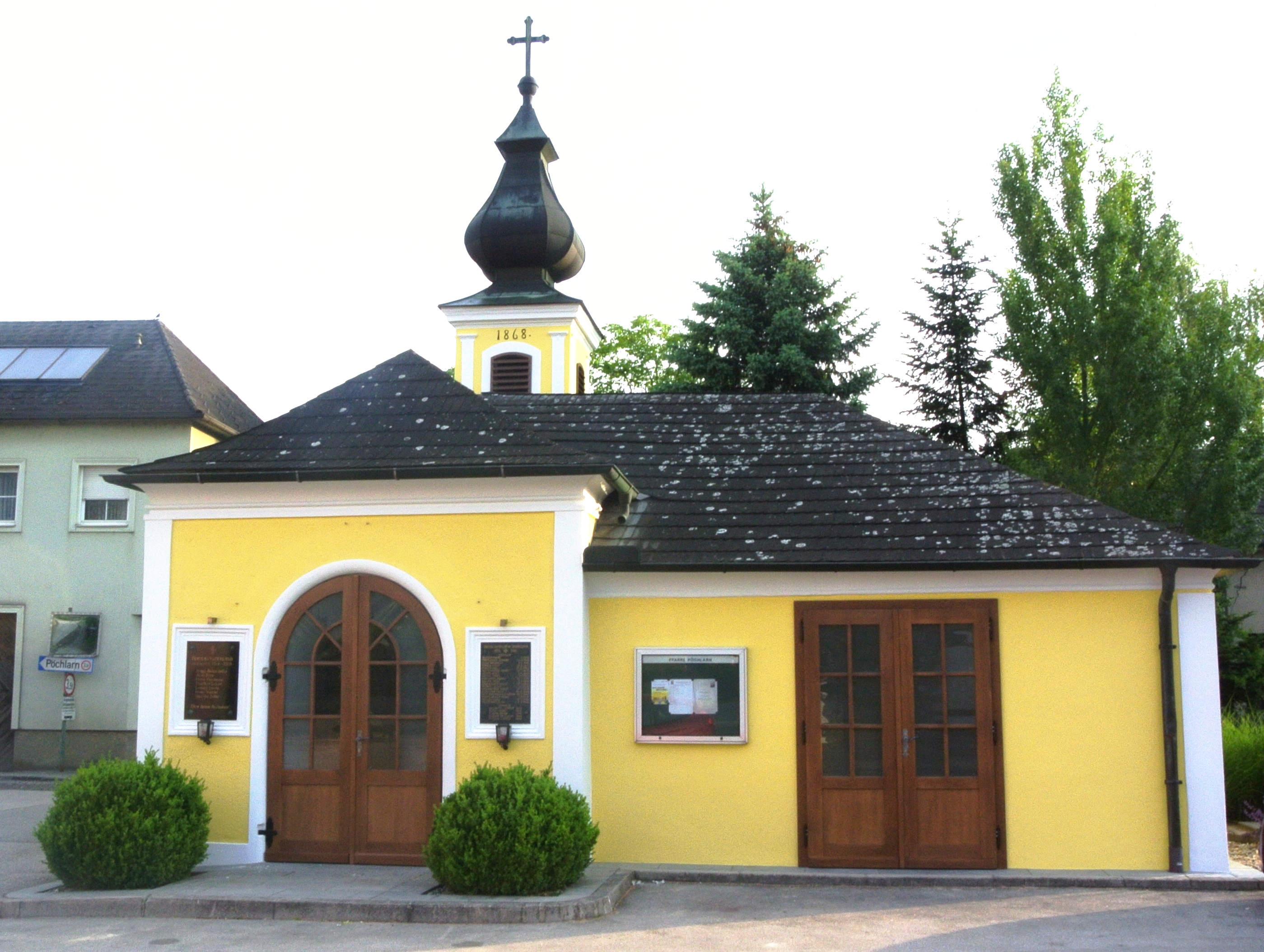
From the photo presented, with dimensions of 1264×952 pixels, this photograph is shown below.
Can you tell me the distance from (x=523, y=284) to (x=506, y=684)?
42.5ft

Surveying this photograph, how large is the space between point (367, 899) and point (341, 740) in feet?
6.31

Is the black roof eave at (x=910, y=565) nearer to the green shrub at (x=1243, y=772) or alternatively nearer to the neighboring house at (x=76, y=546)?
the green shrub at (x=1243, y=772)

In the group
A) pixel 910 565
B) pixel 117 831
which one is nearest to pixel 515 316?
pixel 910 565

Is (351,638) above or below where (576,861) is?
above

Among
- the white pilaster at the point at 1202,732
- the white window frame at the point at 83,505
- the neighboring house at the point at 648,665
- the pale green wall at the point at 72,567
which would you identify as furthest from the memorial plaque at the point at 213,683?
the white window frame at the point at 83,505

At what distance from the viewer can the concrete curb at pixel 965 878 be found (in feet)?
34.0

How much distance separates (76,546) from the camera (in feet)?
72.3

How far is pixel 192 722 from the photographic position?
1105 cm

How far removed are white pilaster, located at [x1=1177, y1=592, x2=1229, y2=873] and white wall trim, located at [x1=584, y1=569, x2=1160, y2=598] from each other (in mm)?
436

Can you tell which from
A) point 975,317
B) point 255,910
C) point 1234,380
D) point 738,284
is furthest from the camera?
point 975,317

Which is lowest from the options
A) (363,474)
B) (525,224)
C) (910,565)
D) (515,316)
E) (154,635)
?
(154,635)

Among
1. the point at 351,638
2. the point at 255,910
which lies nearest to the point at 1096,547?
the point at 351,638

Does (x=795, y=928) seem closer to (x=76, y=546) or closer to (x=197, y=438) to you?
(x=197, y=438)

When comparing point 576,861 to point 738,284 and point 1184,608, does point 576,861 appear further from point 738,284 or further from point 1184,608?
point 738,284
